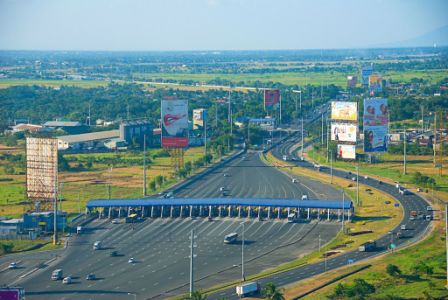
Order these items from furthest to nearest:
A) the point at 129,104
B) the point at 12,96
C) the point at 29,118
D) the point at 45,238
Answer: the point at 12,96
the point at 129,104
the point at 29,118
the point at 45,238

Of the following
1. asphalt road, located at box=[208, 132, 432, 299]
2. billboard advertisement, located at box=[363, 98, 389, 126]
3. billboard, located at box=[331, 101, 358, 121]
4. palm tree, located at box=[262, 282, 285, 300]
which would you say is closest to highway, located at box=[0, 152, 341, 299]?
asphalt road, located at box=[208, 132, 432, 299]

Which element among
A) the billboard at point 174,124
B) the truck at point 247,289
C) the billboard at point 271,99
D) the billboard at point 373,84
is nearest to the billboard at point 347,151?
the billboard at point 174,124

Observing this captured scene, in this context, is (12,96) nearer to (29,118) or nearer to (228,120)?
(29,118)

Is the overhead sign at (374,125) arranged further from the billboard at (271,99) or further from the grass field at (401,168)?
the billboard at (271,99)

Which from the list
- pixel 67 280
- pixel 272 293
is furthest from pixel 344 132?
pixel 272 293

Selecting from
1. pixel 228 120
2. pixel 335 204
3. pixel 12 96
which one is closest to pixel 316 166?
pixel 335 204

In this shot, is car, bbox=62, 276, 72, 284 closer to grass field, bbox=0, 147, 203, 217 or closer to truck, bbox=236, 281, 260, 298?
truck, bbox=236, 281, 260, 298
